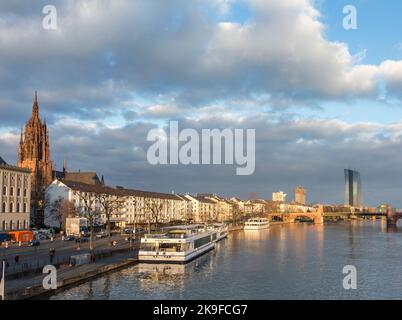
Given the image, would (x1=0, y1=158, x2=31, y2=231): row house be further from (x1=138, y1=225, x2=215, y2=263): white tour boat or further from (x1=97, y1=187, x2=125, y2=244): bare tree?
(x1=138, y1=225, x2=215, y2=263): white tour boat

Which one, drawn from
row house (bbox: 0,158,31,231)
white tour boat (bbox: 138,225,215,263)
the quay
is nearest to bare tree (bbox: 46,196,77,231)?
row house (bbox: 0,158,31,231)

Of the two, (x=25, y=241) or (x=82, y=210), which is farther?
(x=82, y=210)

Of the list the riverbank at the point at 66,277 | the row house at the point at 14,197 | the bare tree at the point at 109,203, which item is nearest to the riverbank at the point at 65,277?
the riverbank at the point at 66,277

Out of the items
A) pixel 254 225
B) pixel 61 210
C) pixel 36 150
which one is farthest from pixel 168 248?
pixel 36 150

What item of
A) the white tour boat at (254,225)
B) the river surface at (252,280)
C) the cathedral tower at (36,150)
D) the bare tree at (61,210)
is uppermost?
the cathedral tower at (36,150)

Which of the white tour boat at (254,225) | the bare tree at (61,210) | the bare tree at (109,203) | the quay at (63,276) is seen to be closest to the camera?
the quay at (63,276)

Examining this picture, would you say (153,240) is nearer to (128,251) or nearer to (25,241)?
(128,251)

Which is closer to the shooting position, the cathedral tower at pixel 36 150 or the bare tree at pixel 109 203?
the bare tree at pixel 109 203

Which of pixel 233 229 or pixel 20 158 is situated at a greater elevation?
pixel 20 158

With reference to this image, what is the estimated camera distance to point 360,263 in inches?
2817

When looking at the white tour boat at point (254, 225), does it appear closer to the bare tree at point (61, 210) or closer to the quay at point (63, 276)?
the bare tree at point (61, 210)

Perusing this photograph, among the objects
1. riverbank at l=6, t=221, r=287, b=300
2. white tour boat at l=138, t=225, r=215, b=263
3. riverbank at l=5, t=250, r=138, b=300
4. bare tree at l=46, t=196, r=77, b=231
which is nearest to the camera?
riverbank at l=5, t=250, r=138, b=300

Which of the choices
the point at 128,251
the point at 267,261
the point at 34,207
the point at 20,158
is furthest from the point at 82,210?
the point at 267,261
